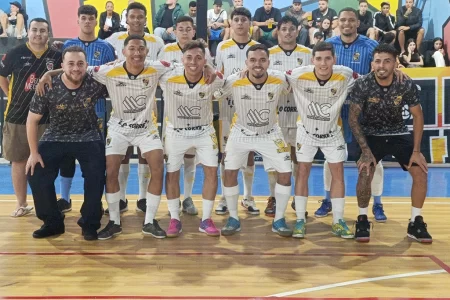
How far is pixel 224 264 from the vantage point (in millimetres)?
5113

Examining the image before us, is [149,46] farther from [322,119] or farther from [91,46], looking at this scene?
[322,119]

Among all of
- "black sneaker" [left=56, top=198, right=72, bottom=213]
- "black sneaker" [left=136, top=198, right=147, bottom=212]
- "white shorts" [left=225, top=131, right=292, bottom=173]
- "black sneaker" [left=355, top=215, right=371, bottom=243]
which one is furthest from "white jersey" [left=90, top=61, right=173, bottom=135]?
"black sneaker" [left=355, top=215, right=371, bottom=243]

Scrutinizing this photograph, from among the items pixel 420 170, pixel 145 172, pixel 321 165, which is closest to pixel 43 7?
pixel 321 165

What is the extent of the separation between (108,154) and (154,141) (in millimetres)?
482

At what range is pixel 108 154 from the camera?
5941 millimetres

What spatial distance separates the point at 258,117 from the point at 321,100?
670 millimetres

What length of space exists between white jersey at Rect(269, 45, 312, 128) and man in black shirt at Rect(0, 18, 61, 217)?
2.50m

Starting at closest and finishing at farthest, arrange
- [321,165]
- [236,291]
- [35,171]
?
[236,291]
[35,171]
[321,165]

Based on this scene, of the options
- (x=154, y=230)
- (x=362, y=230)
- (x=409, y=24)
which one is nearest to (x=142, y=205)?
(x=154, y=230)

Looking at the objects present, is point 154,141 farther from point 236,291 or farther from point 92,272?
point 236,291

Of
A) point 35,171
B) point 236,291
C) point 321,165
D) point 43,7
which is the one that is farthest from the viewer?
point 43,7

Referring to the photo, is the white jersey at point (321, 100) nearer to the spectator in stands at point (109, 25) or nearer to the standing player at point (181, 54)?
the standing player at point (181, 54)

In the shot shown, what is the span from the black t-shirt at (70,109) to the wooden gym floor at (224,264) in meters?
1.03

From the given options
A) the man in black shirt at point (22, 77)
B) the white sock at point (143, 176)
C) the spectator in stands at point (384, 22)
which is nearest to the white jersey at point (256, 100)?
the white sock at point (143, 176)
